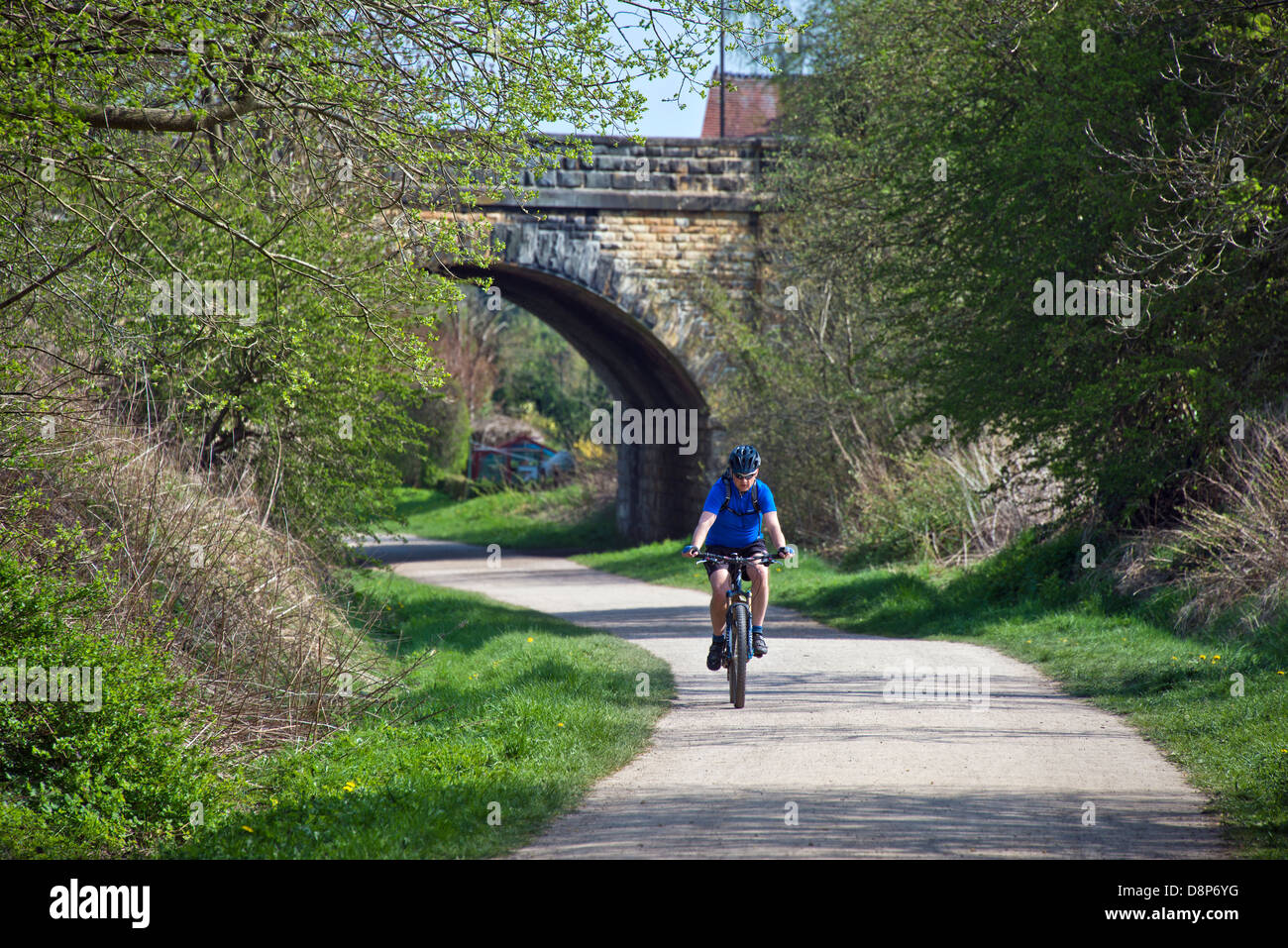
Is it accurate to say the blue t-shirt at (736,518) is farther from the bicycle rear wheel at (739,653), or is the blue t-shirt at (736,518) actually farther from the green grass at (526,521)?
the green grass at (526,521)

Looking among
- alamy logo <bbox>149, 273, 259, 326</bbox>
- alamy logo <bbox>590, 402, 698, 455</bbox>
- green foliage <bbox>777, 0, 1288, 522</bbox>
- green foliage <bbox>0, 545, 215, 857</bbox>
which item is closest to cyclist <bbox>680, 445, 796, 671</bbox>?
green foliage <bbox>0, 545, 215, 857</bbox>

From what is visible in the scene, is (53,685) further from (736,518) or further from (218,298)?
(218,298)

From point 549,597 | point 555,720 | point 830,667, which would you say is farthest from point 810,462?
point 555,720

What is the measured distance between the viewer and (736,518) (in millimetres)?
9703

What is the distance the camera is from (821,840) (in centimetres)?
568

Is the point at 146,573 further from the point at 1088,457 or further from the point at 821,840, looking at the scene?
the point at 1088,457

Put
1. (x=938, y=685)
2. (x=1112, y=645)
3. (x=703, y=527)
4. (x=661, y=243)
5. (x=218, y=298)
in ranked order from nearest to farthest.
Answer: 1. (x=703, y=527)
2. (x=938, y=685)
3. (x=1112, y=645)
4. (x=218, y=298)
5. (x=661, y=243)

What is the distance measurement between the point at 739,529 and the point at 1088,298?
590 centimetres

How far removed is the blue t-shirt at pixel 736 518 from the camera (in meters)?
9.66

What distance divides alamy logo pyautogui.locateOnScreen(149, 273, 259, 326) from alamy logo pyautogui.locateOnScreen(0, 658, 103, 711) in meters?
4.61

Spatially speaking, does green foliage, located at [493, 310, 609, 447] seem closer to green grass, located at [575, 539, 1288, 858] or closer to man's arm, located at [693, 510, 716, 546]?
green grass, located at [575, 539, 1288, 858]

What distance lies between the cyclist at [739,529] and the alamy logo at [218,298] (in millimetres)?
4674

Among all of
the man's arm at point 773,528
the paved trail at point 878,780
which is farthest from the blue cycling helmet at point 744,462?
the paved trail at point 878,780

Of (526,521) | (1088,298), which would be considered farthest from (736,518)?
(526,521)
